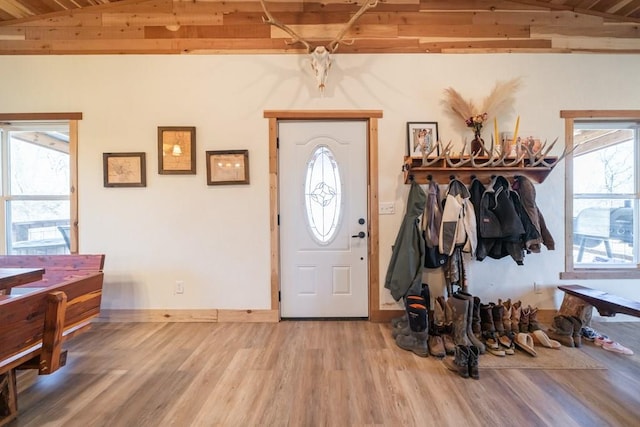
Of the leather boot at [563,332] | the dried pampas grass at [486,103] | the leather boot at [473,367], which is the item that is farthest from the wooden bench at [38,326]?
the leather boot at [563,332]

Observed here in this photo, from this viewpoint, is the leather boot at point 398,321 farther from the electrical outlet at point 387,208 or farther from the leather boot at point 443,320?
the electrical outlet at point 387,208

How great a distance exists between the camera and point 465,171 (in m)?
2.62

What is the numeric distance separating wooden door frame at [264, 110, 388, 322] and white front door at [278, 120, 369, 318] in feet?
0.19

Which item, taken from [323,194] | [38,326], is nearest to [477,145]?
[323,194]

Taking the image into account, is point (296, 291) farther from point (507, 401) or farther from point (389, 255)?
point (507, 401)

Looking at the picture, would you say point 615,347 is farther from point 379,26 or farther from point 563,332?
Result: point 379,26

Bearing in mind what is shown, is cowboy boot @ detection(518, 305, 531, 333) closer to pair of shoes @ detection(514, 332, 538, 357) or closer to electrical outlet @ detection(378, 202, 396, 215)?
pair of shoes @ detection(514, 332, 538, 357)

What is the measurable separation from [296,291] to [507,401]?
1.85 meters

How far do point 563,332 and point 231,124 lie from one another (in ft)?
11.9

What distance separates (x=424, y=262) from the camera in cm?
258

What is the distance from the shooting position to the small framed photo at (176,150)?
109 inches

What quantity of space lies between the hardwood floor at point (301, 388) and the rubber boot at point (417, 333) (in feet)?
0.21

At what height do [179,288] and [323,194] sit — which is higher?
[323,194]

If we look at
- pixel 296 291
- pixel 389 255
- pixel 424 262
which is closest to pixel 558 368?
pixel 424 262
